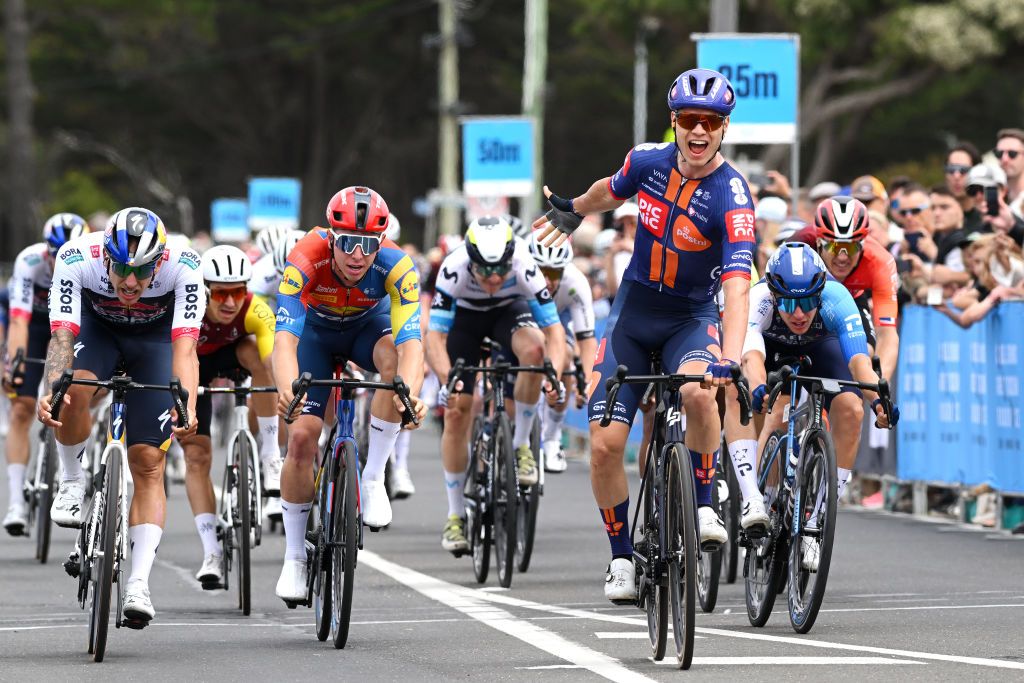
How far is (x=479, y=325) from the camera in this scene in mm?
14242

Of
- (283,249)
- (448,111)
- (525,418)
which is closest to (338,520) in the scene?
(525,418)

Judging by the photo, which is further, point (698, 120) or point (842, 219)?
point (842, 219)

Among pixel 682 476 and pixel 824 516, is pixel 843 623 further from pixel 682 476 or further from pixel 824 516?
pixel 682 476

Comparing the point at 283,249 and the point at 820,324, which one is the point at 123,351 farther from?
the point at 283,249

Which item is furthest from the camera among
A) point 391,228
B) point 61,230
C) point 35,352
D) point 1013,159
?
point 1013,159

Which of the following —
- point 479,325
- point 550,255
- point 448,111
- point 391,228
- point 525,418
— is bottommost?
point 525,418

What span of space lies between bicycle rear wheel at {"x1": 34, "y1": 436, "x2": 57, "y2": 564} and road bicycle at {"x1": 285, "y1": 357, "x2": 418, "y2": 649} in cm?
441

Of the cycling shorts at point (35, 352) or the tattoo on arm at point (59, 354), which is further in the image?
the cycling shorts at point (35, 352)

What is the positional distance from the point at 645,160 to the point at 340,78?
5447 cm

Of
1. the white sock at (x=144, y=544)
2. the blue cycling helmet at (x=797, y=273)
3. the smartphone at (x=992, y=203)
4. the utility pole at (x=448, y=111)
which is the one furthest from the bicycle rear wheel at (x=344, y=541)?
the utility pole at (x=448, y=111)

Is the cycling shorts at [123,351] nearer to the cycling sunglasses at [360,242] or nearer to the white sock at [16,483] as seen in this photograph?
the cycling sunglasses at [360,242]

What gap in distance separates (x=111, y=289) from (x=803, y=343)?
342 centimetres

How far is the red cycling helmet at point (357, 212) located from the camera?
10.5 metres

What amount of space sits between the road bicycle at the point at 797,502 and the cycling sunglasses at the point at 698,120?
1.62m
